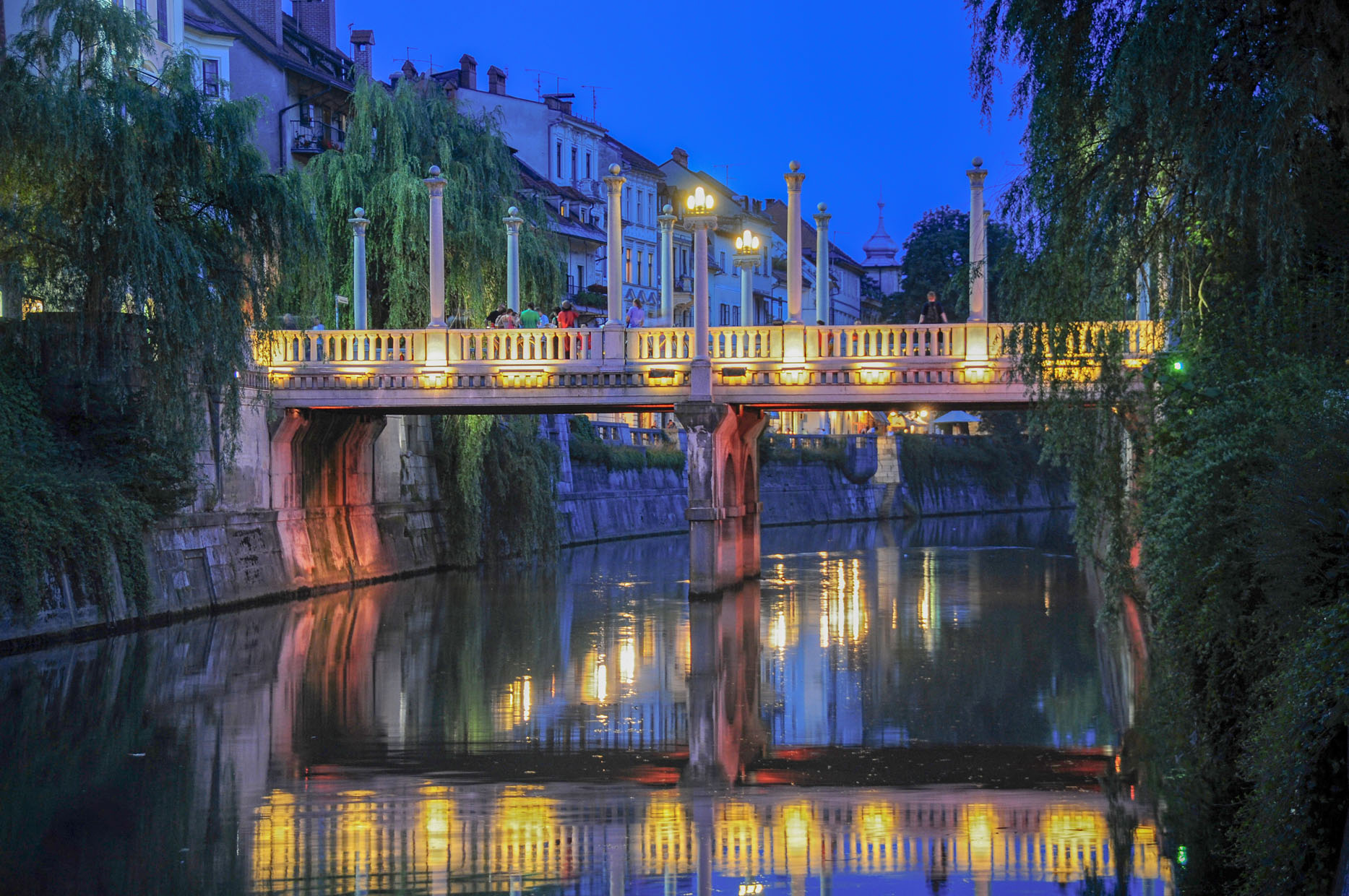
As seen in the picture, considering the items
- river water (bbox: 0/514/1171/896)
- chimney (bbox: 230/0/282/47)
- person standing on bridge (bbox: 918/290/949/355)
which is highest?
chimney (bbox: 230/0/282/47)

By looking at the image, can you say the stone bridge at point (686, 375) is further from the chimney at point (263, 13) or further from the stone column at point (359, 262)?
the chimney at point (263, 13)

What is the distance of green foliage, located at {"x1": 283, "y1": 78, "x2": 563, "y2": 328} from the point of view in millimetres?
38062

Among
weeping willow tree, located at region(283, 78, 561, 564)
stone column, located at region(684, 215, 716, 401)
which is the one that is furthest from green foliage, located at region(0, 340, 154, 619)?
stone column, located at region(684, 215, 716, 401)

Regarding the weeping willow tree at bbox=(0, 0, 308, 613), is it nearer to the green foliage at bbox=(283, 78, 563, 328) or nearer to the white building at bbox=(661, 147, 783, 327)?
the green foliage at bbox=(283, 78, 563, 328)

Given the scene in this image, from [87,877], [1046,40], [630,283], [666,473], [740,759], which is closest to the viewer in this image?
[87,877]

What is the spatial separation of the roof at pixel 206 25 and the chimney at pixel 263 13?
3721mm

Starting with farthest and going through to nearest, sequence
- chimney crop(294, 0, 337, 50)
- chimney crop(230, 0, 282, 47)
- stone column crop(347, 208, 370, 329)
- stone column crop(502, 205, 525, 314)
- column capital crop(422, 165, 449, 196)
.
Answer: chimney crop(294, 0, 337, 50) < chimney crop(230, 0, 282, 47) < stone column crop(502, 205, 525, 314) < stone column crop(347, 208, 370, 329) < column capital crop(422, 165, 449, 196)

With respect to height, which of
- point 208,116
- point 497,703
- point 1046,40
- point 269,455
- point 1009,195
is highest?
point 208,116

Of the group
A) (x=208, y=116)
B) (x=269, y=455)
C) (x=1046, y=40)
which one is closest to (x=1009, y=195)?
(x=1046, y=40)

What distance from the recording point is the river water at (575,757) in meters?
11.1

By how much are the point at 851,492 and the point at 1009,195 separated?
68336mm

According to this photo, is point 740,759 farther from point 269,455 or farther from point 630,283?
point 630,283

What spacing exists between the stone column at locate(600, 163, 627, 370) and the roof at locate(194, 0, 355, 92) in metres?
21.5

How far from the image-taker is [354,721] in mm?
18000
